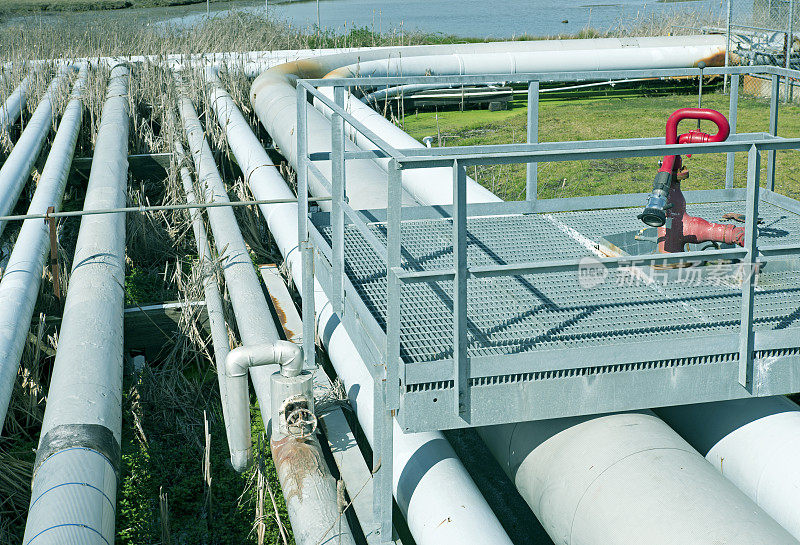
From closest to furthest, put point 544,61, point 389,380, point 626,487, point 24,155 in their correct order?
point 626,487 → point 389,380 → point 24,155 → point 544,61

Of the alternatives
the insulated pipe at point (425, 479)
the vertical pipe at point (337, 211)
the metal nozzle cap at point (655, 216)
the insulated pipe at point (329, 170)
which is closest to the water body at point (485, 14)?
the insulated pipe at point (329, 170)

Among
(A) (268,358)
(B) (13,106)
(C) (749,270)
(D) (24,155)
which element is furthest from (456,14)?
(C) (749,270)

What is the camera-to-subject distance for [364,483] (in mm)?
3971

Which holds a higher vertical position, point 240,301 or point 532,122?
point 532,122

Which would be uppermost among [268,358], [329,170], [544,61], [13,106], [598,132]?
[544,61]

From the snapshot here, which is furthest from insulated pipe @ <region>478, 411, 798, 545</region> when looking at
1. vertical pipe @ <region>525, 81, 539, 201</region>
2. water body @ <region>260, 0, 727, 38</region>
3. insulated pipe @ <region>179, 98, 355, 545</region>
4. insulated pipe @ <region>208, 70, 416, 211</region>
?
water body @ <region>260, 0, 727, 38</region>

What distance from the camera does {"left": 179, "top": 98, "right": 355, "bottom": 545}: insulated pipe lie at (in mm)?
3482

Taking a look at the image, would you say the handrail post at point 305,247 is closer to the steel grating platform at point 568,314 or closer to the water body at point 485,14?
the steel grating platform at point 568,314

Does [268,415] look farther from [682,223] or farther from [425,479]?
[682,223]

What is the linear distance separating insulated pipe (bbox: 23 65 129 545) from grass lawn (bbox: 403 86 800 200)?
3.28m

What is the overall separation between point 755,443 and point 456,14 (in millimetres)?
38051

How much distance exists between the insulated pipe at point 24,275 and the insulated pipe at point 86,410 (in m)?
0.22

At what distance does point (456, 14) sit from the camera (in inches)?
1544

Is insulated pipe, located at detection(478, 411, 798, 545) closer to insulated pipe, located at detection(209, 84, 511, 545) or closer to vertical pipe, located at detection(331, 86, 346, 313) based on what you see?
insulated pipe, located at detection(209, 84, 511, 545)
